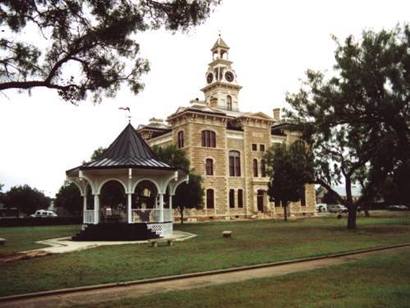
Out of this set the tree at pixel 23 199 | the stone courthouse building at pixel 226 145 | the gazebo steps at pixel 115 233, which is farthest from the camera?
the tree at pixel 23 199

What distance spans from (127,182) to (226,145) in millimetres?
26491

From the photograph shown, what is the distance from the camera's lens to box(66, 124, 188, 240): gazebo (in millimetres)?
22922

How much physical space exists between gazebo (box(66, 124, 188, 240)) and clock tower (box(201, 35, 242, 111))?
99.8 feet

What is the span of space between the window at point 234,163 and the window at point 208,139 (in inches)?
114

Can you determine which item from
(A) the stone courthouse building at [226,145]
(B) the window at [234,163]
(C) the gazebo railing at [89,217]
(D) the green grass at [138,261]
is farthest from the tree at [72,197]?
(D) the green grass at [138,261]

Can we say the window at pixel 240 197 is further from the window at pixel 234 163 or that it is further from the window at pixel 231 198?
the window at pixel 234 163

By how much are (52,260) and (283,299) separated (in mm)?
9205

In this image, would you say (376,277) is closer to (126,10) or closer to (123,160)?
(126,10)

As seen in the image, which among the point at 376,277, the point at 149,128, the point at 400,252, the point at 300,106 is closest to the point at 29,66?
the point at 376,277

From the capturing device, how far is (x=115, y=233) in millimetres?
22656

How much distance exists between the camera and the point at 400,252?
15.8m

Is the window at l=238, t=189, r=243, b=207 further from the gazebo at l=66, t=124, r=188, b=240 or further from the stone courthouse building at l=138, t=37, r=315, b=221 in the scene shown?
the gazebo at l=66, t=124, r=188, b=240

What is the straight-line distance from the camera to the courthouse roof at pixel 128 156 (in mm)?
23234

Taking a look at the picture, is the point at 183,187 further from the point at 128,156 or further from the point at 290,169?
the point at 128,156
